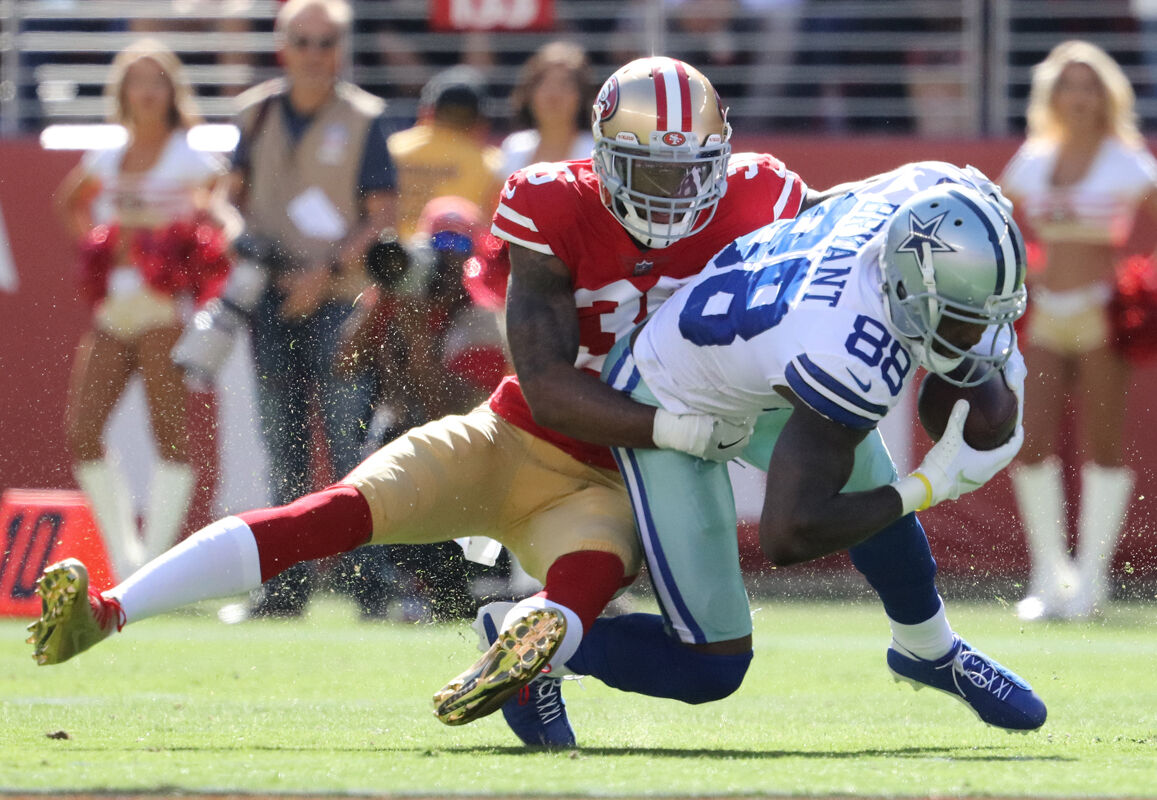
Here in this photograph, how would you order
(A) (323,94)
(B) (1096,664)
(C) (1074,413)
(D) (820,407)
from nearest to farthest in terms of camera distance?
(D) (820,407) → (B) (1096,664) → (A) (323,94) → (C) (1074,413)

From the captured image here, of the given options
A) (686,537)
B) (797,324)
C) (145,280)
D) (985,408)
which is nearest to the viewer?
(797,324)

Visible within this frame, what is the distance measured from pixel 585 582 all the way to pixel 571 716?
913 mm

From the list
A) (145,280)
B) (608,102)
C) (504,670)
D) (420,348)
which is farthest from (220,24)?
(504,670)

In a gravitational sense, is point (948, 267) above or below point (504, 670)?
above

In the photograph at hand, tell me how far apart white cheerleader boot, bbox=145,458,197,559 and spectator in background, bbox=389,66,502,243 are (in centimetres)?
128

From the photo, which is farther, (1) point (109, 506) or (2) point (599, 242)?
(1) point (109, 506)

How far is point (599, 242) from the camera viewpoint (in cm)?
433

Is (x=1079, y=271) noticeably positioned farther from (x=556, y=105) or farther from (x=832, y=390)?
(x=832, y=390)

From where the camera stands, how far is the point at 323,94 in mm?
6969

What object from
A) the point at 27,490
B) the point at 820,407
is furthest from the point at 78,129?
the point at 820,407

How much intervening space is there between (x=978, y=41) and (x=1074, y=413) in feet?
Answer: 5.87

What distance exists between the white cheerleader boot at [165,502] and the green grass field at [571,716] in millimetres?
300

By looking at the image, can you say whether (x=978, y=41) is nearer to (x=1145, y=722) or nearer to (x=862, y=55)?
(x=862, y=55)

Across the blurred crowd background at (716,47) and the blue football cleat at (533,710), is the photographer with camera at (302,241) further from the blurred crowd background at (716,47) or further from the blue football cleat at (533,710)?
the blue football cleat at (533,710)
